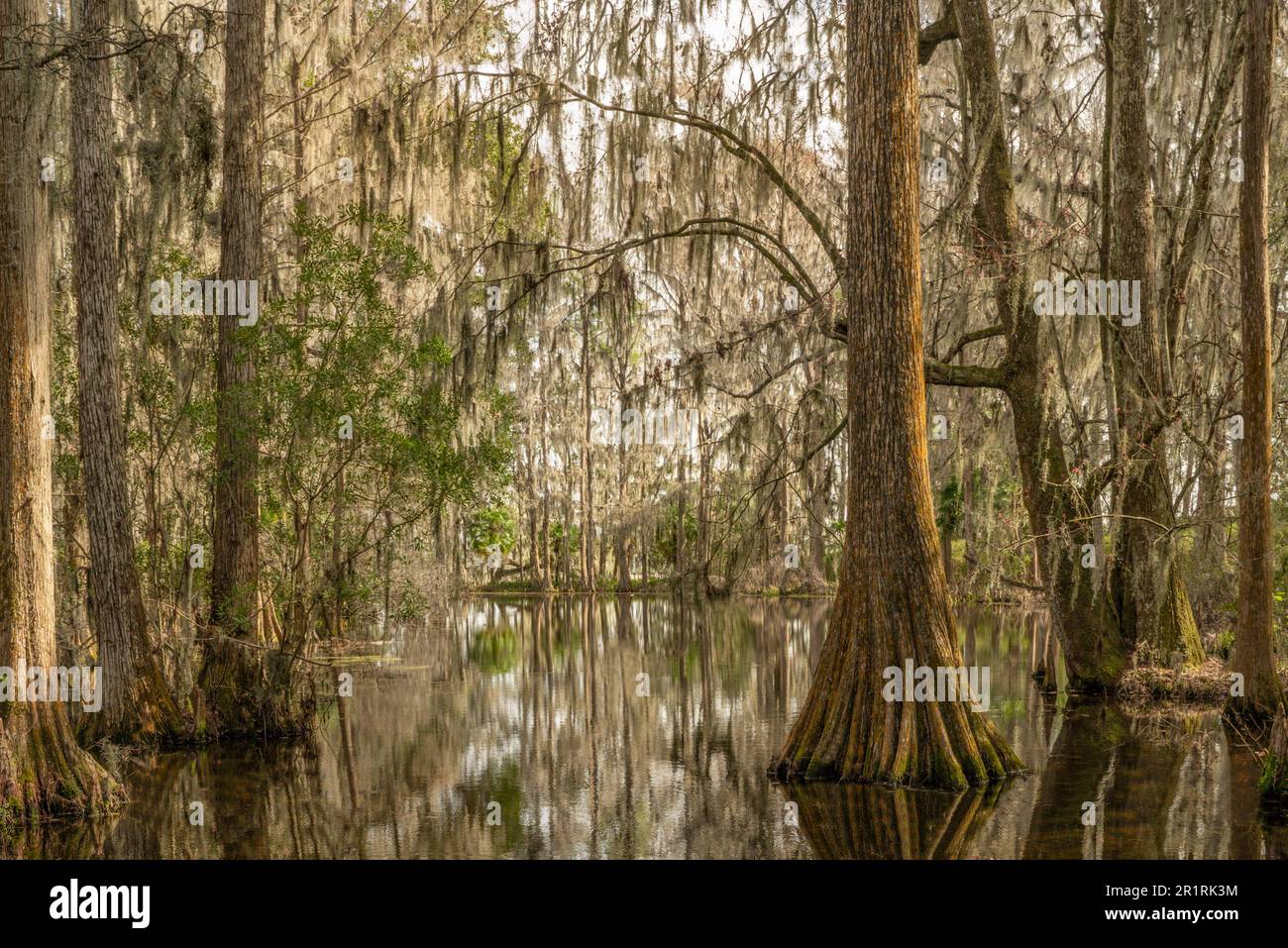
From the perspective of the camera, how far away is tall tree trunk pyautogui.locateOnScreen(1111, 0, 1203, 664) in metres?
12.0

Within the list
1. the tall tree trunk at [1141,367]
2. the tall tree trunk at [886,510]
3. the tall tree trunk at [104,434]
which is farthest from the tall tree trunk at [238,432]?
the tall tree trunk at [1141,367]

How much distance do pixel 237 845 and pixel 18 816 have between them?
154cm

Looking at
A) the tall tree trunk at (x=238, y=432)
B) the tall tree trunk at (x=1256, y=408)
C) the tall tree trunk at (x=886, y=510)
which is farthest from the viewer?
the tall tree trunk at (x=238, y=432)

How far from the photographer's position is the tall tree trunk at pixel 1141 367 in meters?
12.0

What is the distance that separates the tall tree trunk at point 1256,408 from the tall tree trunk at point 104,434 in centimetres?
902

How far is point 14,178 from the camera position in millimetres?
8141

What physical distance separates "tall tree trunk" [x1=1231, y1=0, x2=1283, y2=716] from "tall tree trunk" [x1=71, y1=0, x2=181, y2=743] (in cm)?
902

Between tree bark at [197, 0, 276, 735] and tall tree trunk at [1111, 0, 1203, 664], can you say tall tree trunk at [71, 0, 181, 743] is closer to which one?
tree bark at [197, 0, 276, 735]

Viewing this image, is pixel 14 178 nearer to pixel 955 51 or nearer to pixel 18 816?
pixel 18 816

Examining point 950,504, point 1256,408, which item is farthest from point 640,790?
point 950,504

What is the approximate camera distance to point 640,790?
27.8 feet

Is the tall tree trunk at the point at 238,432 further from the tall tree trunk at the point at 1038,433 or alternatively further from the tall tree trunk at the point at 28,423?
the tall tree trunk at the point at 1038,433

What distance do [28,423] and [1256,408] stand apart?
898cm

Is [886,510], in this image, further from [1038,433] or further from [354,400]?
[354,400]
